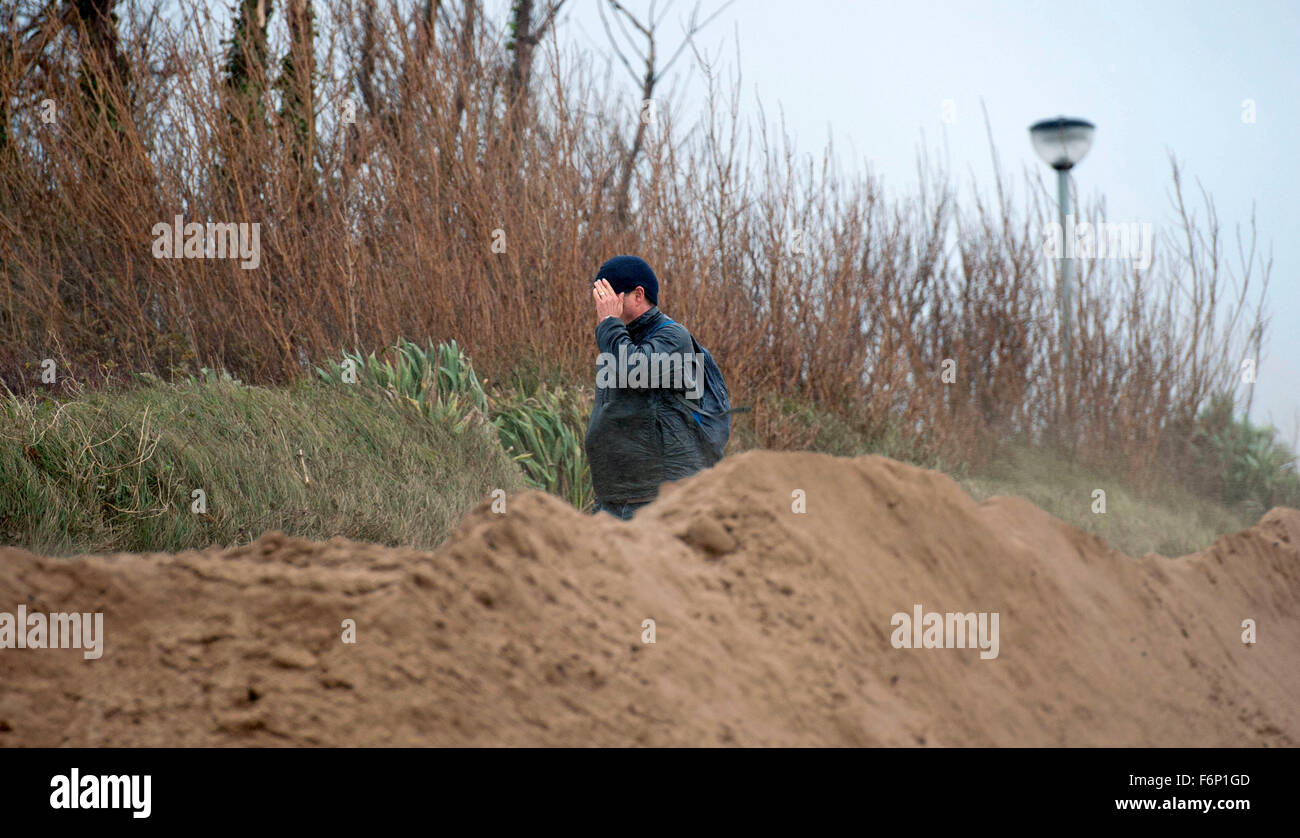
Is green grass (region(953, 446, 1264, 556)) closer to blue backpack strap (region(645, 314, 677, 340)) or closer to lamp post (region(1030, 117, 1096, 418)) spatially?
lamp post (region(1030, 117, 1096, 418))

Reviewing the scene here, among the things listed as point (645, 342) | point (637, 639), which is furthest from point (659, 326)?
point (637, 639)

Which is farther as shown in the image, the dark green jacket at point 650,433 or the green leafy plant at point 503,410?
Result: the green leafy plant at point 503,410

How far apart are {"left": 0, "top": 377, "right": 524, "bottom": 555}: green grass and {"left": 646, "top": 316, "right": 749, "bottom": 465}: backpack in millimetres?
2014

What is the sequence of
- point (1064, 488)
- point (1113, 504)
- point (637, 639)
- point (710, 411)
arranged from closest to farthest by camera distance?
point (637, 639) → point (710, 411) → point (1113, 504) → point (1064, 488)

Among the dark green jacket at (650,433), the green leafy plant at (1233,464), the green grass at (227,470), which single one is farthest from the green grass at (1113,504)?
the dark green jacket at (650,433)

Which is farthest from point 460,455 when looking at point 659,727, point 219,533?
point 659,727

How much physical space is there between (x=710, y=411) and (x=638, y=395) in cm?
31

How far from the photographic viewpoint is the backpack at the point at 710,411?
13.4 feet

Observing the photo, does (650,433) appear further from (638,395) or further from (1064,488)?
(1064,488)

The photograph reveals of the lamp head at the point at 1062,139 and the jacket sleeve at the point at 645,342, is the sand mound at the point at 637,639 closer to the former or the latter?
the jacket sleeve at the point at 645,342

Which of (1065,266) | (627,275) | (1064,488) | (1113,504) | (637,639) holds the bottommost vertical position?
(637,639)

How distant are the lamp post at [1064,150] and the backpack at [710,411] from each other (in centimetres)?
649

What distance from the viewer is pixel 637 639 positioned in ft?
7.34

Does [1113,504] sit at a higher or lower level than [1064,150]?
lower
